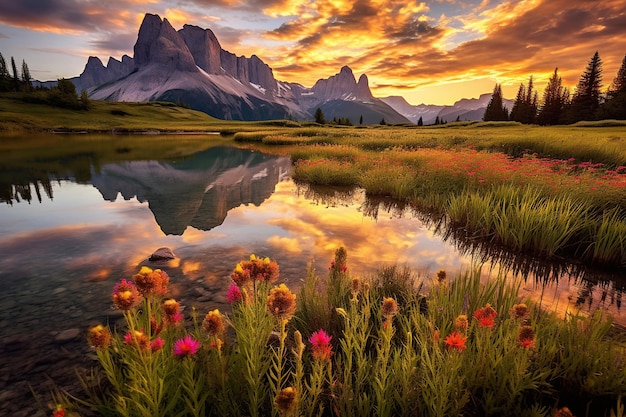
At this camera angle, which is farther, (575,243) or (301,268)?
(575,243)

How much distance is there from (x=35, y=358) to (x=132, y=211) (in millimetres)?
9775

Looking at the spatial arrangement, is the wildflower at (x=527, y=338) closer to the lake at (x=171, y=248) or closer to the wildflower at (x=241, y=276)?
the wildflower at (x=241, y=276)

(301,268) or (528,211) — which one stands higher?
(528,211)

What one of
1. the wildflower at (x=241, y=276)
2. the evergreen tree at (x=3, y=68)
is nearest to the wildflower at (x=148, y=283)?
the wildflower at (x=241, y=276)

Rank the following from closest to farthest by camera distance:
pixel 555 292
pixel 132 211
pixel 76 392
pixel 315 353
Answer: pixel 315 353, pixel 76 392, pixel 555 292, pixel 132 211

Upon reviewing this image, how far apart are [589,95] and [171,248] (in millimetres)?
105986

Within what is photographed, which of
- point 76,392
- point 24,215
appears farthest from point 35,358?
point 24,215

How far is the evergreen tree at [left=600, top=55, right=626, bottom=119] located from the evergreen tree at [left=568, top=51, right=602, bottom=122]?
3328 mm

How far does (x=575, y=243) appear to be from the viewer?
804 centimetres

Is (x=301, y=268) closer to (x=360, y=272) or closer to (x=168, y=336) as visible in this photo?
(x=360, y=272)

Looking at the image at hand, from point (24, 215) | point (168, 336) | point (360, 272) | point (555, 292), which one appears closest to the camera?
point (168, 336)

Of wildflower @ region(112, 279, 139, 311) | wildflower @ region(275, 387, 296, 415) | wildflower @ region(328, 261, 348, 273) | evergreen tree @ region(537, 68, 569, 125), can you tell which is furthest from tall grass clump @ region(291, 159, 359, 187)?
evergreen tree @ region(537, 68, 569, 125)

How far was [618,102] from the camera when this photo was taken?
2534 inches

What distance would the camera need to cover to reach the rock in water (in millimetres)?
7559
